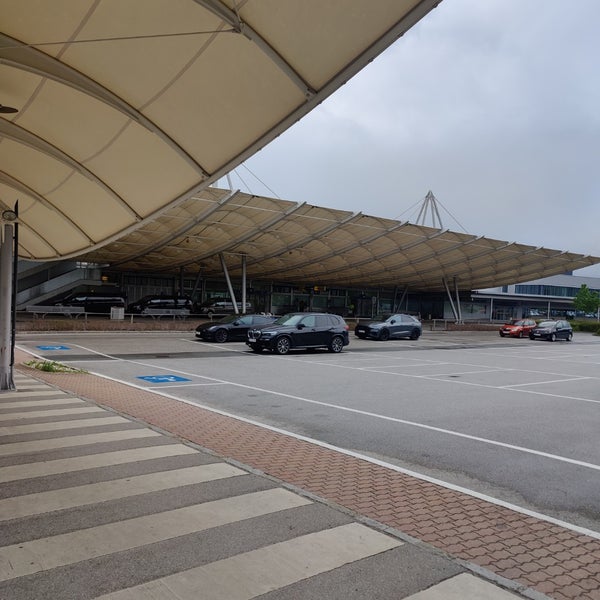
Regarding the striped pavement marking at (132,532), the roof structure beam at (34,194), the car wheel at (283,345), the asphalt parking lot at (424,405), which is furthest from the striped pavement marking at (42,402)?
the car wheel at (283,345)

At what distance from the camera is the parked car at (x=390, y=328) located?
31769 mm

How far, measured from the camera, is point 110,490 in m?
5.10

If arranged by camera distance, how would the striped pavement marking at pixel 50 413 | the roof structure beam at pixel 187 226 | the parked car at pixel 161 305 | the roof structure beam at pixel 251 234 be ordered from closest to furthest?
the striped pavement marking at pixel 50 413, the roof structure beam at pixel 187 226, the roof structure beam at pixel 251 234, the parked car at pixel 161 305

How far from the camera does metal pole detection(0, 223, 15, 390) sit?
1016 cm

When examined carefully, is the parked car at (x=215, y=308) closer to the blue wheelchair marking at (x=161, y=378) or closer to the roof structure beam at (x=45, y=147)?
the blue wheelchair marking at (x=161, y=378)

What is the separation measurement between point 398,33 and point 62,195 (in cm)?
799

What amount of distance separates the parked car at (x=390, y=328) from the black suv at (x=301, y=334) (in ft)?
29.4

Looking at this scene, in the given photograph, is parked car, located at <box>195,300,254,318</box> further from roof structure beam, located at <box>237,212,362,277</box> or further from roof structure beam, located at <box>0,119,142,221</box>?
roof structure beam, located at <box>0,119,142,221</box>

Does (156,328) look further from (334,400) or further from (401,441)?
(401,441)

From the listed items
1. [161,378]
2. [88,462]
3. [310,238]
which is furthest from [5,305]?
[310,238]

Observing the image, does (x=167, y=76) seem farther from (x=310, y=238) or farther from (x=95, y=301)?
(x=95, y=301)

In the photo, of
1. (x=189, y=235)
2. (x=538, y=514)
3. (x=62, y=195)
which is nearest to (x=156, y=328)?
(x=189, y=235)

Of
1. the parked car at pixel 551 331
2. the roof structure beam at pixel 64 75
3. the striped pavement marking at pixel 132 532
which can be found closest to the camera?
the striped pavement marking at pixel 132 532

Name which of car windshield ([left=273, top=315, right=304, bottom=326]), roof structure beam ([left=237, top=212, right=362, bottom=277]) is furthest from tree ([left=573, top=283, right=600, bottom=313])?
car windshield ([left=273, top=315, right=304, bottom=326])
